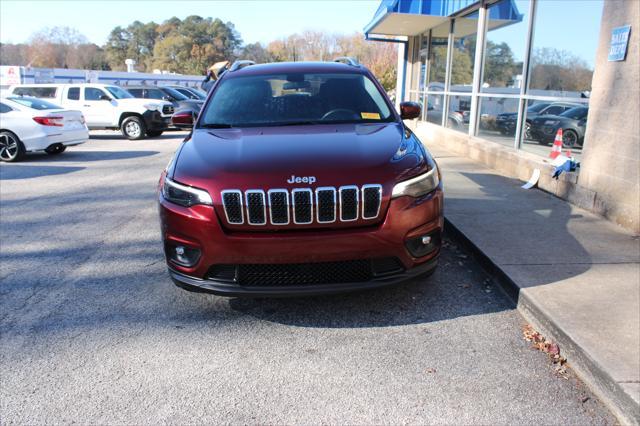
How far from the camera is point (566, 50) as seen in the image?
25.1 ft

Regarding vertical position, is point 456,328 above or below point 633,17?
below

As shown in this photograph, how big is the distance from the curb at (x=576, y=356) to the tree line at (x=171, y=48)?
291 feet

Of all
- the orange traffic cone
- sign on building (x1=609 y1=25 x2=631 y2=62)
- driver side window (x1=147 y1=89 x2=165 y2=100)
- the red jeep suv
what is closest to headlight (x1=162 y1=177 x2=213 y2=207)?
the red jeep suv

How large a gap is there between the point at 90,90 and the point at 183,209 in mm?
16012

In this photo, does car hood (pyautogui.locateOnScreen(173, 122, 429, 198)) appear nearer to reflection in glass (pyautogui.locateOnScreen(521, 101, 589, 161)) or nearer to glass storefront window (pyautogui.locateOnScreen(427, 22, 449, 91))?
reflection in glass (pyautogui.locateOnScreen(521, 101, 589, 161))

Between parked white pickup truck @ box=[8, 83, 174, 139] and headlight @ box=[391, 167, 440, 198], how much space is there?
14.9 m

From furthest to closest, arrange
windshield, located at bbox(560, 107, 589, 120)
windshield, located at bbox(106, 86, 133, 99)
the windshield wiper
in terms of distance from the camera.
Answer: windshield, located at bbox(106, 86, 133, 99)
windshield, located at bbox(560, 107, 589, 120)
the windshield wiper

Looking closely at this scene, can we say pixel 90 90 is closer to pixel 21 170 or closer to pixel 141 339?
pixel 21 170

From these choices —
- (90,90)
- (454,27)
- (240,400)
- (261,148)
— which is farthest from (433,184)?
(90,90)

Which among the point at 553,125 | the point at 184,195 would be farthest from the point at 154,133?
the point at 184,195

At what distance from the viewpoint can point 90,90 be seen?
17.2m

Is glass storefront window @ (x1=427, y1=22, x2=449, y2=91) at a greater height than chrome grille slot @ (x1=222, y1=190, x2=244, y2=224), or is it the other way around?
glass storefront window @ (x1=427, y1=22, x2=449, y2=91)

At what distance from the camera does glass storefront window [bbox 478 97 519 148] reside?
29.5 feet

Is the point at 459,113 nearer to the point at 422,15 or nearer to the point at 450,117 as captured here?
the point at 450,117
